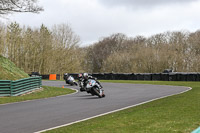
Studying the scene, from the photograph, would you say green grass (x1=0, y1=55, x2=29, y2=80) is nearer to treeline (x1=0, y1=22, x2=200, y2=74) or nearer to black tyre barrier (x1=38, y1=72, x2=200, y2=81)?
black tyre barrier (x1=38, y1=72, x2=200, y2=81)

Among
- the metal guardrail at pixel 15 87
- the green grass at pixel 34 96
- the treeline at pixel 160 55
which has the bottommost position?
the green grass at pixel 34 96

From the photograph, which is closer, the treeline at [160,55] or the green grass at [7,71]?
the green grass at [7,71]

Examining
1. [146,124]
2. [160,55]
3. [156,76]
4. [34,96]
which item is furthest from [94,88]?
[160,55]

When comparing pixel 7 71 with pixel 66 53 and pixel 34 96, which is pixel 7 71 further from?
pixel 66 53

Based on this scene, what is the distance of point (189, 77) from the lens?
35.4 meters

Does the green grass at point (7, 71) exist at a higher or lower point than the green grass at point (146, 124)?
higher

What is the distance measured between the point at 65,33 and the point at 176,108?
199 feet

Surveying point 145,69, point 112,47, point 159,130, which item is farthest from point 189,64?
point 159,130

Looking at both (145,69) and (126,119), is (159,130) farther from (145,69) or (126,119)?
(145,69)

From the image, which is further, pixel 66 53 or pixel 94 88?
pixel 66 53

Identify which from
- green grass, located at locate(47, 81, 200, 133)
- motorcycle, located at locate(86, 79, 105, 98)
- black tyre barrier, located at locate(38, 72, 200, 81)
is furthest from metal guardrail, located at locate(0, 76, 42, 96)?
black tyre barrier, located at locate(38, 72, 200, 81)

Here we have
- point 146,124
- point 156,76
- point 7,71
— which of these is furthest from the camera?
point 156,76

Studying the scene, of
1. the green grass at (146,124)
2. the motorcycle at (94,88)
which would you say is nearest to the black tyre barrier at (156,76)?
the motorcycle at (94,88)

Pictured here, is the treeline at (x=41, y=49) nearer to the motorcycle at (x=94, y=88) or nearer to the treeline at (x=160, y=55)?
the treeline at (x=160, y=55)
